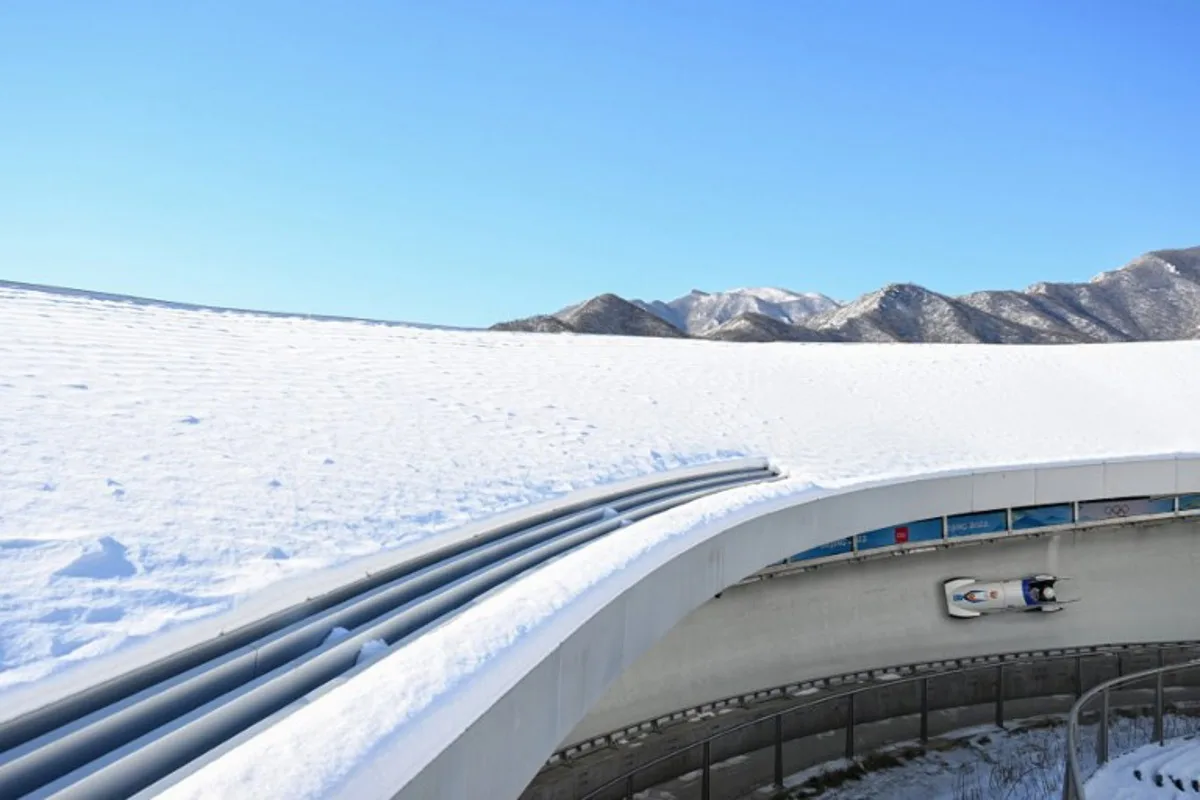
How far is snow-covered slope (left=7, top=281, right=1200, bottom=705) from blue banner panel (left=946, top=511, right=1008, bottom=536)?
2.99 feet

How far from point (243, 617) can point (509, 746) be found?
40.9 inches

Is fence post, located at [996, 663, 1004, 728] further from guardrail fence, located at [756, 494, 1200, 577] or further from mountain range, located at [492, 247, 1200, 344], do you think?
mountain range, located at [492, 247, 1200, 344]

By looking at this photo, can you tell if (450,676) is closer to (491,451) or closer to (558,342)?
(491,451)

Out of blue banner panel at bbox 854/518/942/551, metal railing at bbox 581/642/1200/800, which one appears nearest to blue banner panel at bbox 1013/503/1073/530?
blue banner panel at bbox 854/518/942/551

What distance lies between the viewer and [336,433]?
5.52m

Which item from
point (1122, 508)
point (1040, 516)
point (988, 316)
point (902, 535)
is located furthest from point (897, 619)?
point (988, 316)

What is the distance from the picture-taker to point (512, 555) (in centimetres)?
429

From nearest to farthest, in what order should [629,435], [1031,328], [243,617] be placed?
[243,617], [629,435], [1031,328]

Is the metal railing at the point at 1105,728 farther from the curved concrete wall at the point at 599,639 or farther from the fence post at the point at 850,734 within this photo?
the curved concrete wall at the point at 599,639

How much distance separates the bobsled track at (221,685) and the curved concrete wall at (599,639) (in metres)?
0.44

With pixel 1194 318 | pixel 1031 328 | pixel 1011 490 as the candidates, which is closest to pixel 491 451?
pixel 1011 490

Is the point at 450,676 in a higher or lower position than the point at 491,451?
lower

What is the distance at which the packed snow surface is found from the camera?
9.51 feet

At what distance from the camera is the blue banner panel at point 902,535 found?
10094 mm
